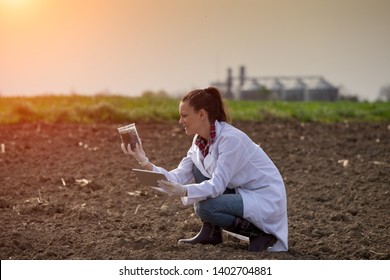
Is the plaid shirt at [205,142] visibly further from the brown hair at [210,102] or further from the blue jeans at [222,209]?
the blue jeans at [222,209]

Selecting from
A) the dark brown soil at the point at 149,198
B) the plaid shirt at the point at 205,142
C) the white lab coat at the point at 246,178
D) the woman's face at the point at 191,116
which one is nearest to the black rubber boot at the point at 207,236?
the dark brown soil at the point at 149,198

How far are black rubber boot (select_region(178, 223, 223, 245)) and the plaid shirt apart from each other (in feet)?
1.53

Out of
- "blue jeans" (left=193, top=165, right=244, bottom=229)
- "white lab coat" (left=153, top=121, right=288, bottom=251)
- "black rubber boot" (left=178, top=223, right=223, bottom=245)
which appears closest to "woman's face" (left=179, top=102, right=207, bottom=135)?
"white lab coat" (left=153, top=121, right=288, bottom=251)

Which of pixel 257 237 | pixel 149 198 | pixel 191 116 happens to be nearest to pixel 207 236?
pixel 257 237

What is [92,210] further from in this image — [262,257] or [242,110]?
[242,110]

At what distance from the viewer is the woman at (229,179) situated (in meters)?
4.89

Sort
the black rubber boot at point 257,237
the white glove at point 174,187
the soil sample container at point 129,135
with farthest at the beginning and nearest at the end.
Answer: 1. the black rubber boot at point 257,237
2. the soil sample container at point 129,135
3. the white glove at point 174,187

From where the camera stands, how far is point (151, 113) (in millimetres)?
13109

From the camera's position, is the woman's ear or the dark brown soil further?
the dark brown soil

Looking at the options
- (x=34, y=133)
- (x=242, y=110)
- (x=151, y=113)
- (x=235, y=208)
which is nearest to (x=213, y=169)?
(x=235, y=208)

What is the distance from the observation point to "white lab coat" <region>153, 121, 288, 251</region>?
4879 millimetres

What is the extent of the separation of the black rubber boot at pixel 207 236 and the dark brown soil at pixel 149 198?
11 centimetres

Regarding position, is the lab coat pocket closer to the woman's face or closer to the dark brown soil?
the woman's face

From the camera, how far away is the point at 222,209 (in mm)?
4957
